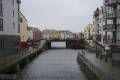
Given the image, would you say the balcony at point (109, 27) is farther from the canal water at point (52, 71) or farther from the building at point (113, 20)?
the canal water at point (52, 71)

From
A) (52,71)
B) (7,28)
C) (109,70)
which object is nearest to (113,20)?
(52,71)

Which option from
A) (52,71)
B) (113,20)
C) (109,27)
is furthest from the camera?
(109,27)

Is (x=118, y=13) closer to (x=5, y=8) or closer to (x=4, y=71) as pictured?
(x=5, y=8)

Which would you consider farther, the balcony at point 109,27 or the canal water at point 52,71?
the balcony at point 109,27

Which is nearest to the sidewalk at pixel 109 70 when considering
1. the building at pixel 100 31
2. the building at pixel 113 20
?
the building at pixel 113 20

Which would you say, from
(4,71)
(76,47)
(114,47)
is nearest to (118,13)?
(114,47)

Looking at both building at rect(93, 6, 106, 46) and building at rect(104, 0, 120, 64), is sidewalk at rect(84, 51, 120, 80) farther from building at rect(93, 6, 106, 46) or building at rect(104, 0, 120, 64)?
building at rect(93, 6, 106, 46)

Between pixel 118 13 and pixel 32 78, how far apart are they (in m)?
24.3

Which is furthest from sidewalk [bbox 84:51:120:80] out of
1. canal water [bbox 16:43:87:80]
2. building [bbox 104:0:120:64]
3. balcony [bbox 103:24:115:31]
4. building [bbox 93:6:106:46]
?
building [bbox 93:6:106:46]

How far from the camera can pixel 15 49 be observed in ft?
216

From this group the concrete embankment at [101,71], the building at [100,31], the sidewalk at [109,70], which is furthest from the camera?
the building at [100,31]

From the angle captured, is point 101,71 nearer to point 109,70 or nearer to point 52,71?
point 109,70

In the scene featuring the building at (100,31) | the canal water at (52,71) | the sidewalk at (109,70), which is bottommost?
the canal water at (52,71)

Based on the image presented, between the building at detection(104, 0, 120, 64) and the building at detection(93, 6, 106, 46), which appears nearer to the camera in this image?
the building at detection(104, 0, 120, 64)
